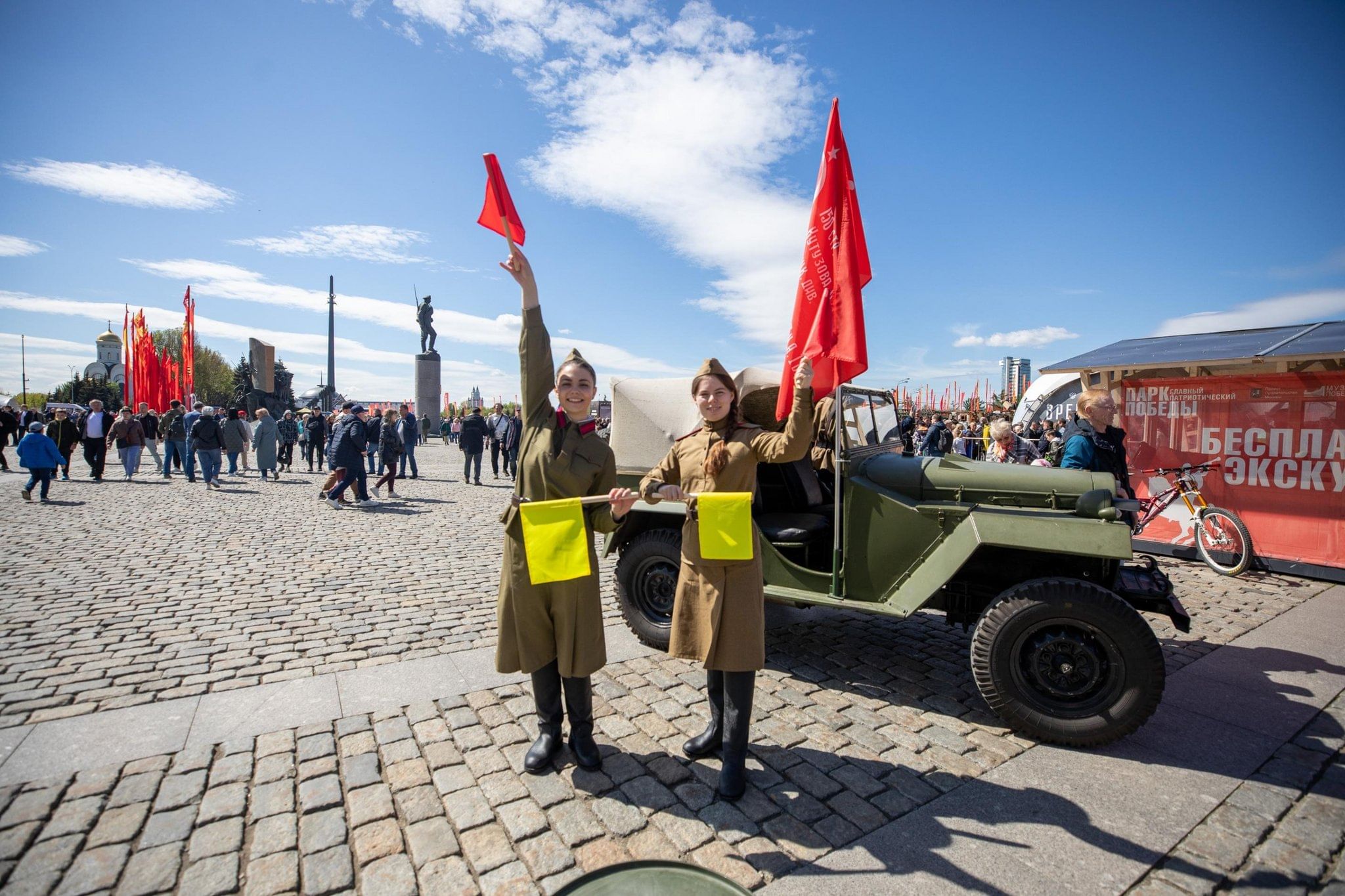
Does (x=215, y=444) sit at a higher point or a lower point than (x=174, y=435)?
lower

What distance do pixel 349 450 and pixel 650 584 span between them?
8.54m

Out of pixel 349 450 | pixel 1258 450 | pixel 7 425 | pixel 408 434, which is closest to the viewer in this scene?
pixel 1258 450

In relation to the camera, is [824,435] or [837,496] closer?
[837,496]

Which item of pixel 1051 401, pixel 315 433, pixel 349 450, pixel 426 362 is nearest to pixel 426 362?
pixel 426 362

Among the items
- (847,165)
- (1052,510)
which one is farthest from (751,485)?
(847,165)

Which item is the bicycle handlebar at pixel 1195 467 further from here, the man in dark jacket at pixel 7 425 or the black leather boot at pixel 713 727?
the man in dark jacket at pixel 7 425

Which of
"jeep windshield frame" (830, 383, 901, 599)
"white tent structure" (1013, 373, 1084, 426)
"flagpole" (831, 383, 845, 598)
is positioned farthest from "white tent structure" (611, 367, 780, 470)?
"white tent structure" (1013, 373, 1084, 426)

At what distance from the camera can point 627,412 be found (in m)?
5.36

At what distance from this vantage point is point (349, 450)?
10969 millimetres

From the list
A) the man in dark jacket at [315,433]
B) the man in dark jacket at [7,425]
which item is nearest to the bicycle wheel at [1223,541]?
the man in dark jacket at [315,433]

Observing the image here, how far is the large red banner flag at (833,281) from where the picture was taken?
3.52 meters

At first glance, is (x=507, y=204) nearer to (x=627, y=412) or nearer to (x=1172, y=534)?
(x=627, y=412)

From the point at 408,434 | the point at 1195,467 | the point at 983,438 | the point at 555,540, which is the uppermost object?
the point at 408,434

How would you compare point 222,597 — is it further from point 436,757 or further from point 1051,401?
point 1051,401
